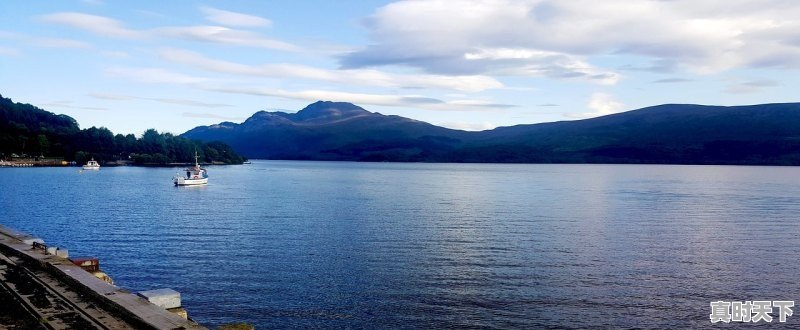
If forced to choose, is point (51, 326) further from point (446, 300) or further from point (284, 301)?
point (446, 300)

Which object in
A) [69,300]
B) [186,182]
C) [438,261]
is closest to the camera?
[69,300]

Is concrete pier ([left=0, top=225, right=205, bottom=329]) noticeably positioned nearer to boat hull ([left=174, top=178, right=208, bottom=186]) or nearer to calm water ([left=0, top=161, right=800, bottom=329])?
calm water ([left=0, top=161, right=800, bottom=329])

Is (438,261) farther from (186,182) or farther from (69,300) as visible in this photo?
(186,182)

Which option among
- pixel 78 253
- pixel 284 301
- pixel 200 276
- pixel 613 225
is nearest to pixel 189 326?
pixel 284 301

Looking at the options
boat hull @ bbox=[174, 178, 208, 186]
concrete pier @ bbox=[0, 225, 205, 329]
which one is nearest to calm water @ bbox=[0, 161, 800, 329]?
concrete pier @ bbox=[0, 225, 205, 329]

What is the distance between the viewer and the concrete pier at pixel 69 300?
18750mm

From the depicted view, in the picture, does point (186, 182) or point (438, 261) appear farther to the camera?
point (186, 182)

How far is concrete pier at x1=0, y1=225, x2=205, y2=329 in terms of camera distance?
61.5 ft

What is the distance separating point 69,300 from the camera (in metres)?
21.5

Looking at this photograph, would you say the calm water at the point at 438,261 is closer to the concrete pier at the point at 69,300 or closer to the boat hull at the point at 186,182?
the concrete pier at the point at 69,300

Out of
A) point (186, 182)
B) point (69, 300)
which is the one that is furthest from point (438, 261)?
point (186, 182)

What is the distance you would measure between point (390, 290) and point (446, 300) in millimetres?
4198

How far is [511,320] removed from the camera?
105 feet

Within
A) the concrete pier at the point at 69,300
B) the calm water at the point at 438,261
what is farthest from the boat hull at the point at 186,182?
the concrete pier at the point at 69,300
